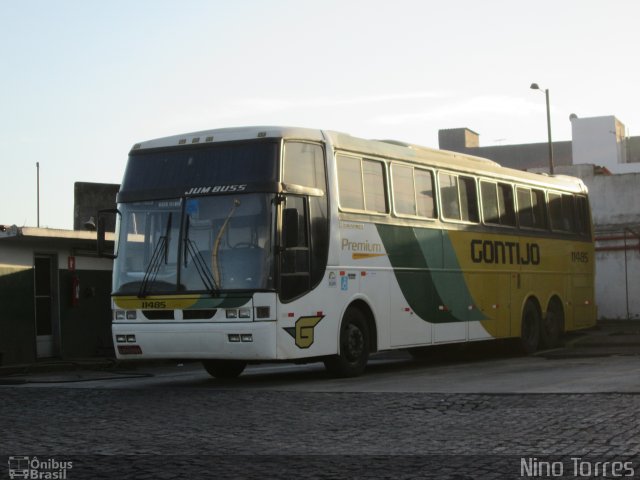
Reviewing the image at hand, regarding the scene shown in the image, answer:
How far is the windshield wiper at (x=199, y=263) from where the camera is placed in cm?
1514

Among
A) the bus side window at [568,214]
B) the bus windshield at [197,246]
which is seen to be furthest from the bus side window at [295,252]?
the bus side window at [568,214]

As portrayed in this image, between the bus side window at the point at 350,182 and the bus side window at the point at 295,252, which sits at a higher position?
the bus side window at the point at 350,182

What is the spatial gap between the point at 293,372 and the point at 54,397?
233 inches

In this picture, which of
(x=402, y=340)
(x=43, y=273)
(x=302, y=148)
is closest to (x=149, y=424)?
(x=302, y=148)

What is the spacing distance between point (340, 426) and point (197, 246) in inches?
215

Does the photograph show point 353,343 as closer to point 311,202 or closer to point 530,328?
point 311,202

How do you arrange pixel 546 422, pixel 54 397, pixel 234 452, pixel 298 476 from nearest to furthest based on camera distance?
pixel 298 476
pixel 234 452
pixel 546 422
pixel 54 397

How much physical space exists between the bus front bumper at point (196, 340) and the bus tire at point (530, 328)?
860 centimetres

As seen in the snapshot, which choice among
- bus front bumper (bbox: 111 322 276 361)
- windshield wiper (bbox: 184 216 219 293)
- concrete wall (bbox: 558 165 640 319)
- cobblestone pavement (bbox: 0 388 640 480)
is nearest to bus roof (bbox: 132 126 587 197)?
windshield wiper (bbox: 184 216 219 293)

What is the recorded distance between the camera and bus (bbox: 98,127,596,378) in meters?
15.1

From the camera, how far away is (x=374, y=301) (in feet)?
56.2

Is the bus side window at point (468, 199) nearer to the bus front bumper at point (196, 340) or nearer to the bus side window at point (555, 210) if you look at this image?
the bus side window at point (555, 210)

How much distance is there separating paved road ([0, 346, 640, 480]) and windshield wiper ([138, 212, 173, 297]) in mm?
1414

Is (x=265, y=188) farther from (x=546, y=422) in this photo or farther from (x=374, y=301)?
(x=546, y=422)
